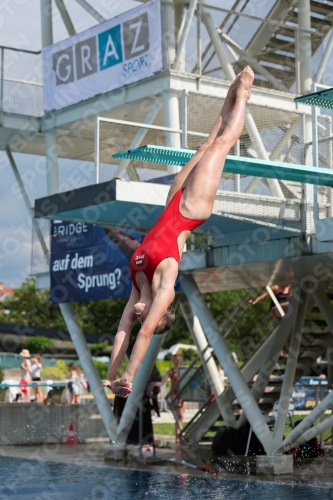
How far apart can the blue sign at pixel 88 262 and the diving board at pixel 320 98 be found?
24.3 ft

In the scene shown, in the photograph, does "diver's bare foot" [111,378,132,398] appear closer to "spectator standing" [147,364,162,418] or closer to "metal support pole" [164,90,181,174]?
"metal support pole" [164,90,181,174]

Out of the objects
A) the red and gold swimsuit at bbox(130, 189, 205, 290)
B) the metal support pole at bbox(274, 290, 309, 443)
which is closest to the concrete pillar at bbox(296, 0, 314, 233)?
the metal support pole at bbox(274, 290, 309, 443)

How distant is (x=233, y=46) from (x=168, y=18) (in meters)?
1.92

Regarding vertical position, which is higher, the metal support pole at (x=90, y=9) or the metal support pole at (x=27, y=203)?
the metal support pole at (x=90, y=9)

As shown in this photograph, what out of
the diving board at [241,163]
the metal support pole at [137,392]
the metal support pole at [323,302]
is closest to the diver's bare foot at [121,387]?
the diving board at [241,163]

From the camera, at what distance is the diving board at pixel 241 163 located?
972 centimetres

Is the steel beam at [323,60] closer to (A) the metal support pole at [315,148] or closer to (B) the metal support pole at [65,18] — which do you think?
(A) the metal support pole at [315,148]

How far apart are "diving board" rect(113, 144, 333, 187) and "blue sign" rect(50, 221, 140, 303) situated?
21.5ft

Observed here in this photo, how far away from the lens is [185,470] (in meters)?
15.7

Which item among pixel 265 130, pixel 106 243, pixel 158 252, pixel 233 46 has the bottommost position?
pixel 158 252

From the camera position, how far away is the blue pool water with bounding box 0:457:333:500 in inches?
487

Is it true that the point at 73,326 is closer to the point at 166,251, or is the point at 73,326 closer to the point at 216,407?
the point at 216,407

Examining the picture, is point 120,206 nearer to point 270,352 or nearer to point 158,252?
point 270,352

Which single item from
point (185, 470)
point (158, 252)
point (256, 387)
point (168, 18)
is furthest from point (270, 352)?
point (158, 252)
